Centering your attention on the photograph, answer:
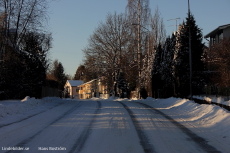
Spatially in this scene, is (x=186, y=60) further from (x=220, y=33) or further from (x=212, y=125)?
(x=220, y=33)

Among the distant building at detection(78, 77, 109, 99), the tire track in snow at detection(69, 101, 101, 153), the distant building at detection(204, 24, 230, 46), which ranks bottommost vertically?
the tire track in snow at detection(69, 101, 101, 153)

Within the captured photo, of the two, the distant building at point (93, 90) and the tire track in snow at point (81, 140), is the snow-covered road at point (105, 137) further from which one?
the distant building at point (93, 90)

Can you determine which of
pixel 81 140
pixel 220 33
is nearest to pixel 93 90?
pixel 220 33

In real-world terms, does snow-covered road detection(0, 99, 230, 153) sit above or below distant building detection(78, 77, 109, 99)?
below

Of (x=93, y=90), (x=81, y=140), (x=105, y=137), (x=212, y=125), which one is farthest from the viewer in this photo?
(x=93, y=90)

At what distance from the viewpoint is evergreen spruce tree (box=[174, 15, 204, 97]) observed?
33938mm

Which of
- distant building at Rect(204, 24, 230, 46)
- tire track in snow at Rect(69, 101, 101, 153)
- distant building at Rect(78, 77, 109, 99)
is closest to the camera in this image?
tire track in snow at Rect(69, 101, 101, 153)

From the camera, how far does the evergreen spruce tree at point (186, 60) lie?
33938mm

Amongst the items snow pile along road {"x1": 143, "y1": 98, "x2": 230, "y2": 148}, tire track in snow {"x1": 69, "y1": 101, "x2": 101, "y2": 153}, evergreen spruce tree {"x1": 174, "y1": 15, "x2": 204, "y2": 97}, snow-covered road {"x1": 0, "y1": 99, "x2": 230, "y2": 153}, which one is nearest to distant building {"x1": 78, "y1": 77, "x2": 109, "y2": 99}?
evergreen spruce tree {"x1": 174, "y1": 15, "x2": 204, "y2": 97}

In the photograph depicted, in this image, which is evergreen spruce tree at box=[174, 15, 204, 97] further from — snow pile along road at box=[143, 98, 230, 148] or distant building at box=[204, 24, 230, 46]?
distant building at box=[204, 24, 230, 46]

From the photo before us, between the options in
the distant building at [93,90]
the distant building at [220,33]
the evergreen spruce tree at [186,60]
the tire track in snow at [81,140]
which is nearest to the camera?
the tire track in snow at [81,140]

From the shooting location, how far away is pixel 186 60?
115 feet

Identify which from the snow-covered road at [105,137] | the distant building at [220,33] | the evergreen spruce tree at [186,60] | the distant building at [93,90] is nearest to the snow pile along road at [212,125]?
the snow-covered road at [105,137]

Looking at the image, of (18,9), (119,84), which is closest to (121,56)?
(119,84)
